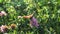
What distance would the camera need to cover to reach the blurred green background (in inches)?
123

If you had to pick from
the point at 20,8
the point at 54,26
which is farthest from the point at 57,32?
the point at 20,8

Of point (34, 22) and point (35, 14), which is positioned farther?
point (35, 14)

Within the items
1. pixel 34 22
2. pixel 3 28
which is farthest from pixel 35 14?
pixel 3 28

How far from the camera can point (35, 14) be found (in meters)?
3.22

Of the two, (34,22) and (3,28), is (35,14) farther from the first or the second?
(3,28)

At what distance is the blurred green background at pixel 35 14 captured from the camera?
3.14 meters

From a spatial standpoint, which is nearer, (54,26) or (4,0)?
(54,26)

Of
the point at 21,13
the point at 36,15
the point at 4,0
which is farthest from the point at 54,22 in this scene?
the point at 4,0

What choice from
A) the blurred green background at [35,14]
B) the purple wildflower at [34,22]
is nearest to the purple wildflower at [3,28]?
the blurred green background at [35,14]

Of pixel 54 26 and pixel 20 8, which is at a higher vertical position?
pixel 20 8

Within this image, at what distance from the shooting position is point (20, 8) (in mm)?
3346

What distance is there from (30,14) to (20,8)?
205 mm

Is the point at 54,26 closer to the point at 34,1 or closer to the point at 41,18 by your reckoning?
the point at 41,18

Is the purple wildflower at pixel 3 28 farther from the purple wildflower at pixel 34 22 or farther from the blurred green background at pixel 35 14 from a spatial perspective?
the purple wildflower at pixel 34 22
